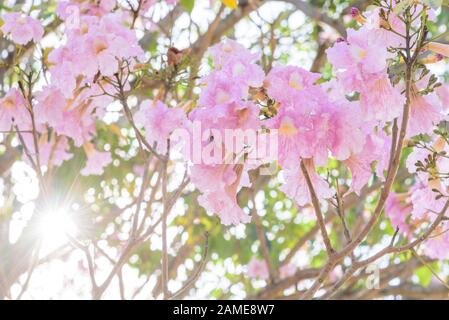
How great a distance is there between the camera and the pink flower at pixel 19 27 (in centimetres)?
172

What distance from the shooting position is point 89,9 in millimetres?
1861

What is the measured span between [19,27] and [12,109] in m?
0.23

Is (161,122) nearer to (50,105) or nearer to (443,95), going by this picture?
(50,105)

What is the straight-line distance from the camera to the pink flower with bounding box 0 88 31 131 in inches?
65.8

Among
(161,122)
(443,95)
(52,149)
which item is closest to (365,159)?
(443,95)

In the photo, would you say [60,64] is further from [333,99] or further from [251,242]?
[251,242]

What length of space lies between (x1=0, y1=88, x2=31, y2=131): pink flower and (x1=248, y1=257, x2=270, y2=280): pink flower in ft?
6.33

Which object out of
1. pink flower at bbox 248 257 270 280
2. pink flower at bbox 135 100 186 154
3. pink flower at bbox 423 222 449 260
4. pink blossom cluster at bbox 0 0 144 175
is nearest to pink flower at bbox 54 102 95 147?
pink blossom cluster at bbox 0 0 144 175

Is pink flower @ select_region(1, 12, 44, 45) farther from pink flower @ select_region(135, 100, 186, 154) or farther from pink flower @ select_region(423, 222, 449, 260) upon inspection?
pink flower @ select_region(423, 222, 449, 260)

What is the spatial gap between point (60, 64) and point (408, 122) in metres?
0.81

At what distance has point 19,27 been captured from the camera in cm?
173

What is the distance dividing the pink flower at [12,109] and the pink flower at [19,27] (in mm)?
152

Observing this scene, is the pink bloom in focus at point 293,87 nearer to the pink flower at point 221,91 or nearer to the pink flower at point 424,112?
the pink flower at point 221,91

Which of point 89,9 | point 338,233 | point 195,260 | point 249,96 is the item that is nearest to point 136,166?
point 195,260
